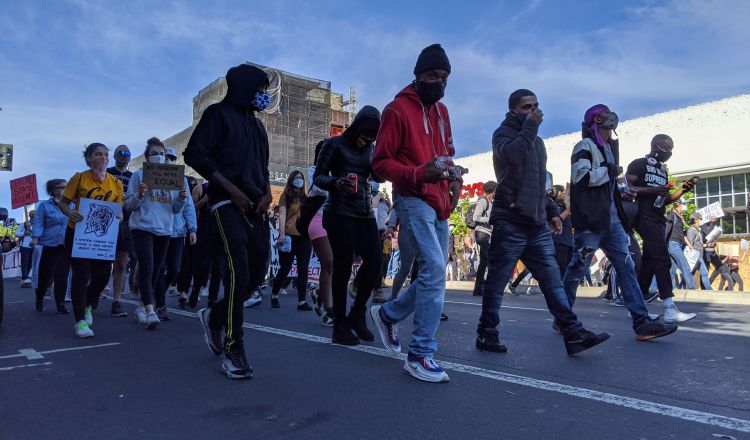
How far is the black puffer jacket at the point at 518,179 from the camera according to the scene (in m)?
4.46

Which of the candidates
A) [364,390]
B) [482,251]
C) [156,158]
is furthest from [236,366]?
[482,251]

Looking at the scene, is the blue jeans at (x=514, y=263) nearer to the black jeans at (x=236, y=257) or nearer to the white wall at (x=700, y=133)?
the black jeans at (x=236, y=257)

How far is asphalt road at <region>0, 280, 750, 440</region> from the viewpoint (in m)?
2.59

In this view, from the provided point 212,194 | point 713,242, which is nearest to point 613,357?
point 212,194

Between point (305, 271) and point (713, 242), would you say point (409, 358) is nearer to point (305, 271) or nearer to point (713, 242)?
point (305, 271)

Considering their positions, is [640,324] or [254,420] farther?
[640,324]

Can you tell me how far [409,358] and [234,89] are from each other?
2061 millimetres

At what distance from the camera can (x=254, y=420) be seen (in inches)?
107

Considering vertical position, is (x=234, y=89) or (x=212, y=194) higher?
(x=234, y=89)

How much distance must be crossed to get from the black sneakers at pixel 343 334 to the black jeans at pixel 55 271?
4330 millimetres

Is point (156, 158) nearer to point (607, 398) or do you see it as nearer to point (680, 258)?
point (607, 398)

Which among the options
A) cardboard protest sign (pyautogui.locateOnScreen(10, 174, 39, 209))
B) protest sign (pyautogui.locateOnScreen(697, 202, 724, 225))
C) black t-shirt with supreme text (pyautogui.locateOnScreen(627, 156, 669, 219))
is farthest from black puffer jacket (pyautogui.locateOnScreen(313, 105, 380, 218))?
cardboard protest sign (pyautogui.locateOnScreen(10, 174, 39, 209))

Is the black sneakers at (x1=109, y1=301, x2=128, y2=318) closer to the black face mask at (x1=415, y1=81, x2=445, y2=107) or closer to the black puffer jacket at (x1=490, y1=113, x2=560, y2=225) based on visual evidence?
the black puffer jacket at (x1=490, y1=113, x2=560, y2=225)

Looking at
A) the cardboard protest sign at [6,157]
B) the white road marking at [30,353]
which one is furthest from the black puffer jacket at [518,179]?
the cardboard protest sign at [6,157]
